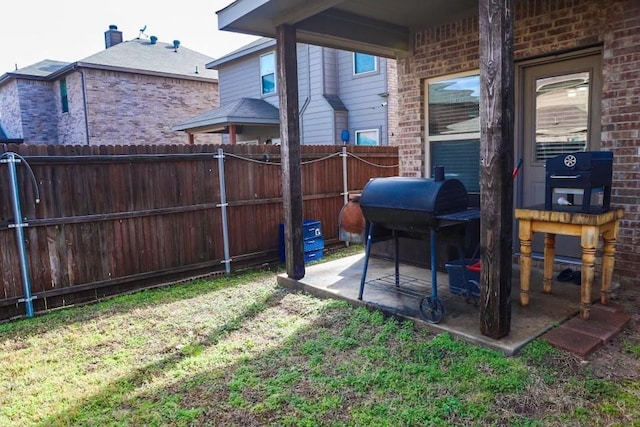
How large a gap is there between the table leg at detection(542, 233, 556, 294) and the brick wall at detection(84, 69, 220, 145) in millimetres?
14821

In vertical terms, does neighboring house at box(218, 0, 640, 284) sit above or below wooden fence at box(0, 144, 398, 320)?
above

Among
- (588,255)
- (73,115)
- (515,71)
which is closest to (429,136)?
(515,71)

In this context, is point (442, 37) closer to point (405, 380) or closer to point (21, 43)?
point (405, 380)

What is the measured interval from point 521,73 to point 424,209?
7.88 feet

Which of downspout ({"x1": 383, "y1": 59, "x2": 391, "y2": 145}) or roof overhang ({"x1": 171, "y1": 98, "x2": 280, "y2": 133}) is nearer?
downspout ({"x1": 383, "y1": 59, "x2": 391, "y2": 145})

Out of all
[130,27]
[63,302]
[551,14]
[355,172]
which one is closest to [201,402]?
[63,302]

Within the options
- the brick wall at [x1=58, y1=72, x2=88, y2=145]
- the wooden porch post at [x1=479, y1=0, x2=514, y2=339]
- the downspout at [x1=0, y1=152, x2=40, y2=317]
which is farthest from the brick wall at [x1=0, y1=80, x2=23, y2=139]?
the wooden porch post at [x1=479, y1=0, x2=514, y2=339]

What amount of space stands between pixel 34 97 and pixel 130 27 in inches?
199

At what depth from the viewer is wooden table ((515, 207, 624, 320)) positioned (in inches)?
125

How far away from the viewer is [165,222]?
5348mm

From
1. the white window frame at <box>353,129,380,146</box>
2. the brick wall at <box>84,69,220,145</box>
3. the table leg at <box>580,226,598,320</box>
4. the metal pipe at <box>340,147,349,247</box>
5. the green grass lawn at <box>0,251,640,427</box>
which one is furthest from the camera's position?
the brick wall at <box>84,69,220,145</box>

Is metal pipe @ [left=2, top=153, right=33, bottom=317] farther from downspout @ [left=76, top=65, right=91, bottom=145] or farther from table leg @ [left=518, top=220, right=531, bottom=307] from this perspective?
downspout @ [left=76, top=65, right=91, bottom=145]

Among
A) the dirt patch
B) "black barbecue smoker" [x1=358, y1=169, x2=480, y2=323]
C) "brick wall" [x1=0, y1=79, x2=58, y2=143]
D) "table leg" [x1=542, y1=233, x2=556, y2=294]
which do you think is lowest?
the dirt patch

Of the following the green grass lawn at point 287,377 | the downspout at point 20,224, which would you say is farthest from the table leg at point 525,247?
the downspout at point 20,224
